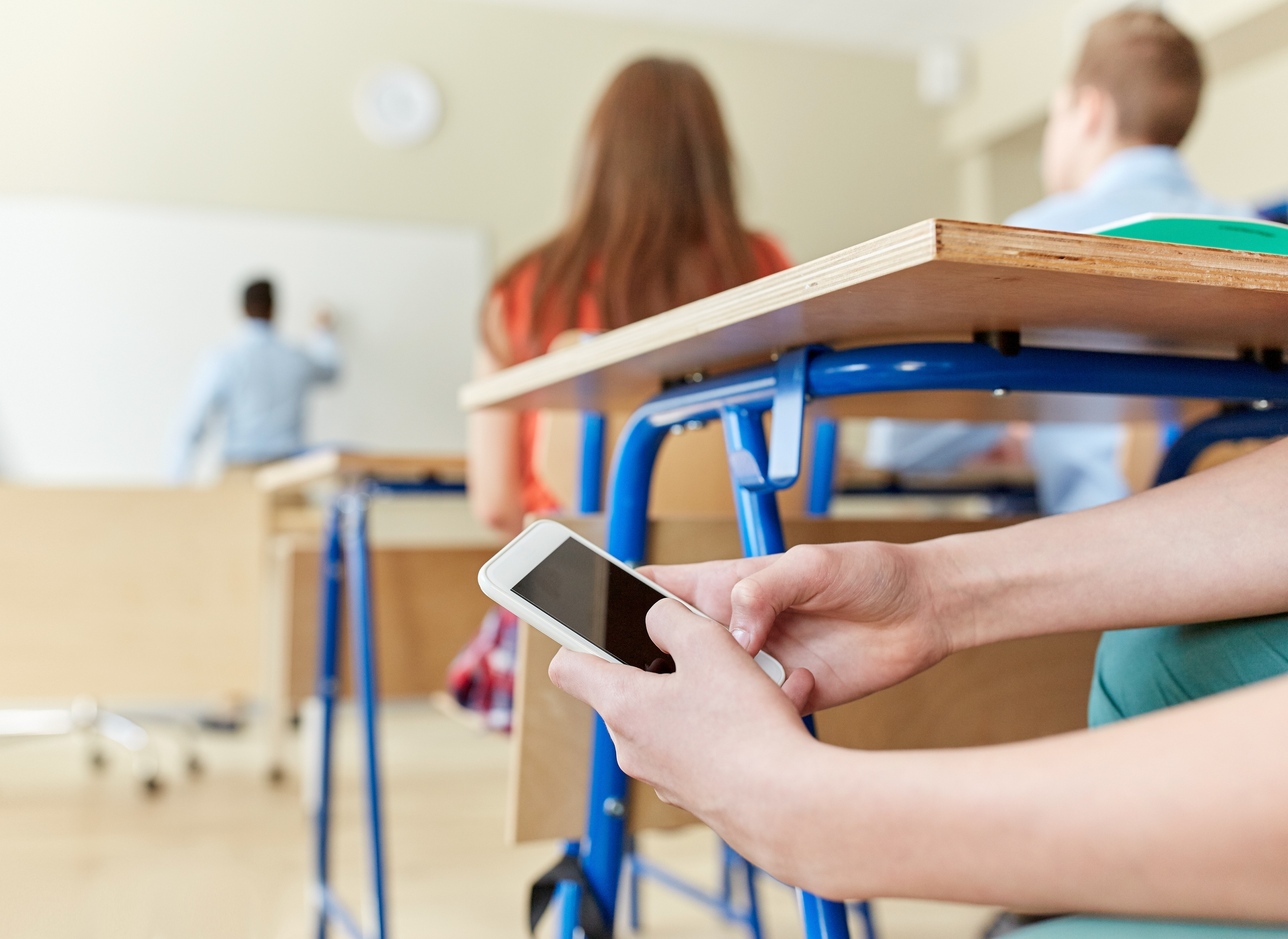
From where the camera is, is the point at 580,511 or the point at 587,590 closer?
the point at 587,590

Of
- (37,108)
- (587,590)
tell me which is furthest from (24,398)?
(587,590)

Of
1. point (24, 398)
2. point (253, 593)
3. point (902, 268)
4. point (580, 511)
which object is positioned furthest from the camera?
point (24, 398)

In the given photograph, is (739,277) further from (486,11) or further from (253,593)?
(486,11)

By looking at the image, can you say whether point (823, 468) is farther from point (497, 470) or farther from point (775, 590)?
point (775, 590)

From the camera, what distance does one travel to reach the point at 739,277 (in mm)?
1448

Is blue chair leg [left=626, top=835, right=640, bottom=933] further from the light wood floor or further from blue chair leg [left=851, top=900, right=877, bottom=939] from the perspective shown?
blue chair leg [left=851, top=900, right=877, bottom=939]

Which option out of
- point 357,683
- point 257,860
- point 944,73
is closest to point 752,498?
point 357,683

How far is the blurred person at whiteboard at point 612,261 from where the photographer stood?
141cm

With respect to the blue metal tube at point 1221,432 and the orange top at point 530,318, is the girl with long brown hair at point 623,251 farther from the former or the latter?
the blue metal tube at point 1221,432

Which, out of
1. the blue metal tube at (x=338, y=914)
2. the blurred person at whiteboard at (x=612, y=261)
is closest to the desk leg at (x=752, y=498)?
the blurred person at whiteboard at (x=612, y=261)

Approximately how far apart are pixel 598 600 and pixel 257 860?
181 centimetres

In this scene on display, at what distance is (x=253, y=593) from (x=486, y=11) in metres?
3.30

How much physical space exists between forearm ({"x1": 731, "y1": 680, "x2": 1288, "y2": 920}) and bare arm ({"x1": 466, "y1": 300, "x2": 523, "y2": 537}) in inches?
42.1

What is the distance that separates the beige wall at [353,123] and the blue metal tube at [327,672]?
105 inches
